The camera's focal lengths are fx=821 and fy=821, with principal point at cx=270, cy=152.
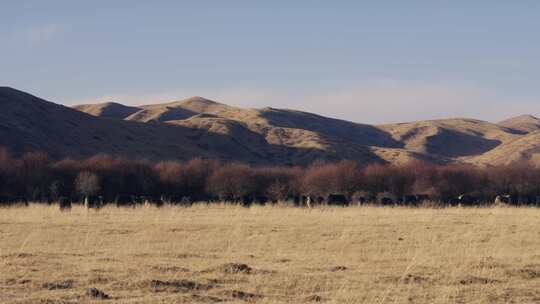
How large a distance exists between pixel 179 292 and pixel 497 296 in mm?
5228

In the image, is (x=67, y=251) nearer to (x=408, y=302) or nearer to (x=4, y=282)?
(x=4, y=282)

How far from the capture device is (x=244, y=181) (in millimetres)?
53781

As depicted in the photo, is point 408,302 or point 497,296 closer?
point 408,302

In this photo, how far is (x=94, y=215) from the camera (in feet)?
102

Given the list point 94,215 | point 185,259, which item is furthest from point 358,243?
point 94,215

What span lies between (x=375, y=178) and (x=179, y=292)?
43881 mm

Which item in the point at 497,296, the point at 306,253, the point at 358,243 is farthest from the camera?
the point at 358,243

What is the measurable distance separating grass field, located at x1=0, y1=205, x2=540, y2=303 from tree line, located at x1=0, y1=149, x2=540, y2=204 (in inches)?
644

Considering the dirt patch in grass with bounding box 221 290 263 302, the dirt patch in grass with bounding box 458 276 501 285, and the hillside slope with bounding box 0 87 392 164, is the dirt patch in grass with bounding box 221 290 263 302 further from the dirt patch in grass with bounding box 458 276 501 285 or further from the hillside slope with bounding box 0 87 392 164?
the hillside slope with bounding box 0 87 392 164

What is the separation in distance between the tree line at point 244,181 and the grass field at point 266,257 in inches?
644

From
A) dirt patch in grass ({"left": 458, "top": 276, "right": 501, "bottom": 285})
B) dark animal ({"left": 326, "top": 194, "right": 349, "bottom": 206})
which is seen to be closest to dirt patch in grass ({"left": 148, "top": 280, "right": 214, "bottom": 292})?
dirt patch in grass ({"left": 458, "top": 276, "right": 501, "bottom": 285})

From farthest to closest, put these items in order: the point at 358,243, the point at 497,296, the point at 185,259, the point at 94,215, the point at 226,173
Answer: the point at 226,173, the point at 94,215, the point at 358,243, the point at 185,259, the point at 497,296

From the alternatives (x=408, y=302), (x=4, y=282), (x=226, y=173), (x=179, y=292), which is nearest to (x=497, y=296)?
(x=408, y=302)

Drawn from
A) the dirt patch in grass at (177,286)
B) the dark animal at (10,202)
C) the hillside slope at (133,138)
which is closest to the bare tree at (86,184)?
the dark animal at (10,202)
